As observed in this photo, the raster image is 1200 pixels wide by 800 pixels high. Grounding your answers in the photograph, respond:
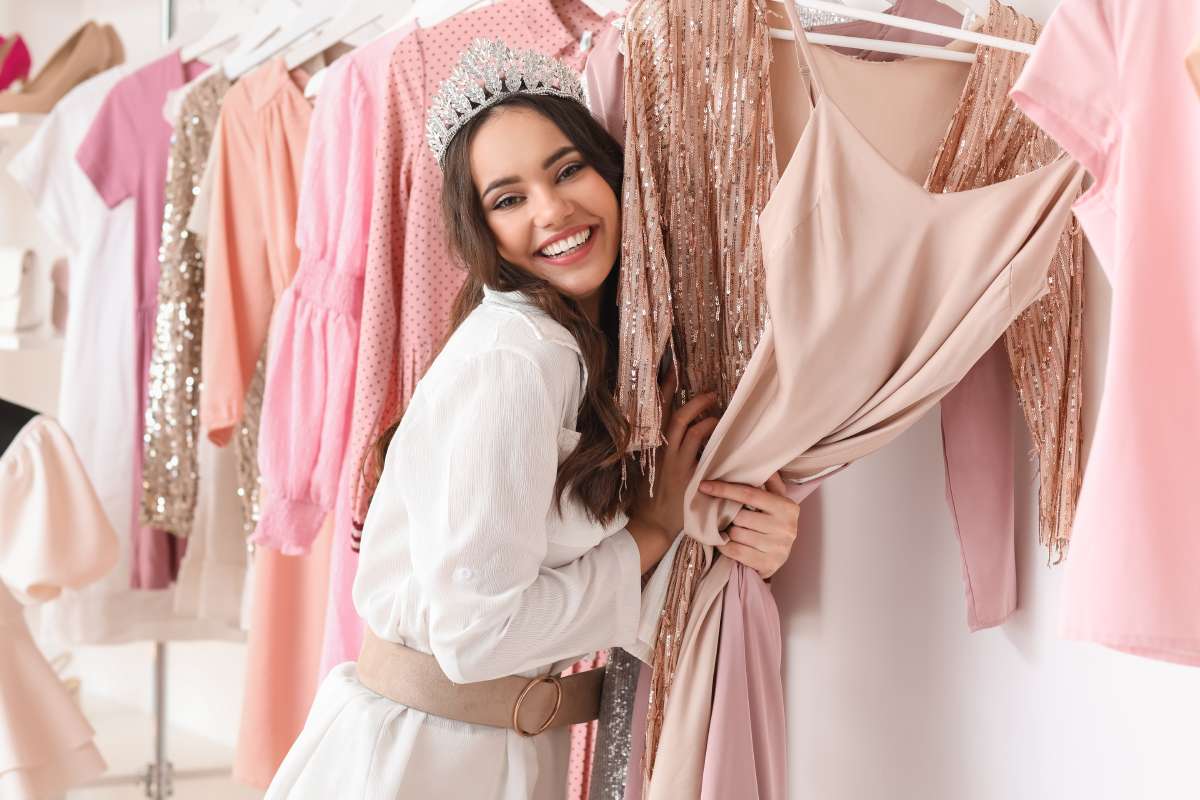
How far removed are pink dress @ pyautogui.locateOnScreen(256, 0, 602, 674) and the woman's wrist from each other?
1.46 feet

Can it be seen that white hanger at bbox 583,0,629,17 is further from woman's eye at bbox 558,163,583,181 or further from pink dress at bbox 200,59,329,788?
pink dress at bbox 200,59,329,788

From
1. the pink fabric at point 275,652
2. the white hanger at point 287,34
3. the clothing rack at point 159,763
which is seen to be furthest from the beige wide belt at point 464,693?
the clothing rack at point 159,763

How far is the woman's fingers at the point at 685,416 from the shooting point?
1.23 metres

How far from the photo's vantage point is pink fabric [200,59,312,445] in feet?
6.32

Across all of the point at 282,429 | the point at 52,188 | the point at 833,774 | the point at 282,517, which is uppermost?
the point at 52,188

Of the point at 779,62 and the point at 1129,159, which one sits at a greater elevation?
the point at 779,62

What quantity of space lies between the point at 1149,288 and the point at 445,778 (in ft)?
2.74

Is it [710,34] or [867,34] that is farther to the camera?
[867,34]

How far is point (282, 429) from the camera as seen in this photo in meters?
1.73

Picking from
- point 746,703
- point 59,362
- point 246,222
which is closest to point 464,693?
point 746,703

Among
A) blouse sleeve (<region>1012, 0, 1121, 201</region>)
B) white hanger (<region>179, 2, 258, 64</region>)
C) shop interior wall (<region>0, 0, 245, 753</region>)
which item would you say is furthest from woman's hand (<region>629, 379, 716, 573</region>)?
shop interior wall (<region>0, 0, 245, 753</region>)

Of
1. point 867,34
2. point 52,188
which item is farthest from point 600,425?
point 52,188

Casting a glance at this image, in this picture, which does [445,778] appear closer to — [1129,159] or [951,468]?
[951,468]

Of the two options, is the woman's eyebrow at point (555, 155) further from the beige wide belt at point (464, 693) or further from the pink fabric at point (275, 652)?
the pink fabric at point (275, 652)
